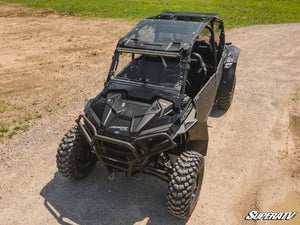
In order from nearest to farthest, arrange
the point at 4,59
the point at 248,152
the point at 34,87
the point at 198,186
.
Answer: the point at 198,186
the point at 248,152
the point at 34,87
the point at 4,59

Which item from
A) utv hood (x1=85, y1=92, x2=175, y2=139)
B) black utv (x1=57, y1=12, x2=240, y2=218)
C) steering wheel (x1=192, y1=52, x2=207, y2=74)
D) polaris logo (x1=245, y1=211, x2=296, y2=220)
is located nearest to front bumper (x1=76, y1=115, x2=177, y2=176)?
black utv (x1=57, y1=12, x2=240, y2=218)

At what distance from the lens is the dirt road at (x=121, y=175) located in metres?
4.34

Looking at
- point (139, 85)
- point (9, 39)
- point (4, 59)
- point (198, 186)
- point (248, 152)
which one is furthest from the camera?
point (9, 39)

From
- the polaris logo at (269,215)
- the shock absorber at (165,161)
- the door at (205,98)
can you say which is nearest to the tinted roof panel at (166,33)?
the door at (205,98)

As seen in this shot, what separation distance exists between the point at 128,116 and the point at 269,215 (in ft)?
9.09

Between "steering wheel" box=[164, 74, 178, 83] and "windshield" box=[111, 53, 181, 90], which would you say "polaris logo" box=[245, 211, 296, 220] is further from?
"steering wheel" box=[164, 74, 178, 83]

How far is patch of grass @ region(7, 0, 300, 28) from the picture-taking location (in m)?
19.5

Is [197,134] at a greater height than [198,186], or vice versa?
[197,134]

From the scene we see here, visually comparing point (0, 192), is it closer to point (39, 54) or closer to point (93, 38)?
point (39, 54)

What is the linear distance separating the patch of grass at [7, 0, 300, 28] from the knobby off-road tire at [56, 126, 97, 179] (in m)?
15.3

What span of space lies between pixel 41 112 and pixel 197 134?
4.72 meters

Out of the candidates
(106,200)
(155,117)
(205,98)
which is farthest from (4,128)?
(205,98)

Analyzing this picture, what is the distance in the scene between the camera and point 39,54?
37.6 feet

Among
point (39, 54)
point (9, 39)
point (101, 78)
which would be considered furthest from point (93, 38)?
point (101, 78)
